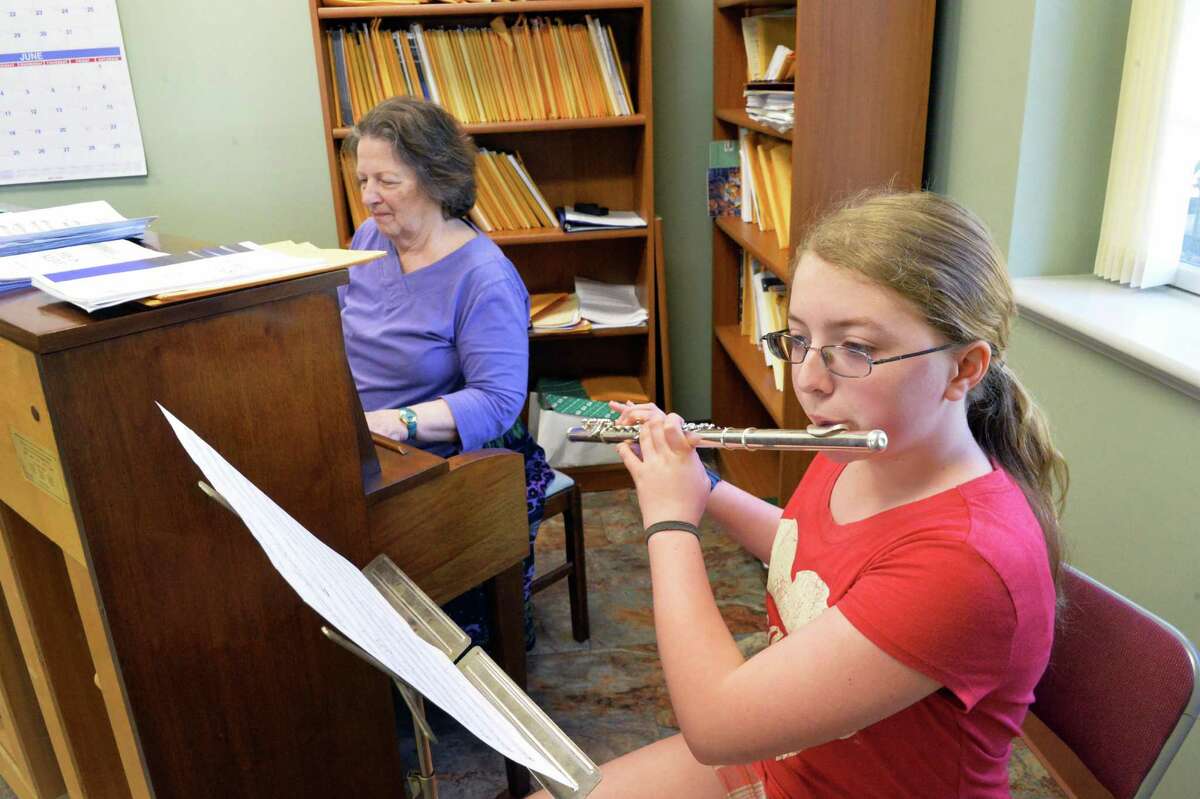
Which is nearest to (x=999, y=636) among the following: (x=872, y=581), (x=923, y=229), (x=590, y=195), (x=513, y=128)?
(x=872, y=581)

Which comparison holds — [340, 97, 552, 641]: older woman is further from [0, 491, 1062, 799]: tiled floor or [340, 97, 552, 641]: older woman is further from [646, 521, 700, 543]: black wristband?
[646, 521, 700, 543]: black wristband

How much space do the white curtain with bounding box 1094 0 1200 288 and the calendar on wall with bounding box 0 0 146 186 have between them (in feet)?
8.72

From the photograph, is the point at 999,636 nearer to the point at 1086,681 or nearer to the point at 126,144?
the point at 1086,681

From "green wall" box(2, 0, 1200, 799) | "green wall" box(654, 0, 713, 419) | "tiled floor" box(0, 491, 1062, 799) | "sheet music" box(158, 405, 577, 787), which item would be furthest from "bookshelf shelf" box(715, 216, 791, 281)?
"sheet music" box(158, 405, 577, 787)

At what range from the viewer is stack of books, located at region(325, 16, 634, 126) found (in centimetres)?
266

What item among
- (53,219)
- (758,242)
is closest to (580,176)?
(758,242)

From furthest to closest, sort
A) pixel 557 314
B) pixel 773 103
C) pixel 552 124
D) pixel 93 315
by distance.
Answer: pixel 557 314 → pixel 552 124 → pixel 773 103 → pixel 93 315

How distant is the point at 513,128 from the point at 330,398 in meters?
1.75

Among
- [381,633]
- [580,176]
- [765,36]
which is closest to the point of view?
[381,633]

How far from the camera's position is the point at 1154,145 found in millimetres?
1641

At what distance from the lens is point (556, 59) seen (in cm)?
273

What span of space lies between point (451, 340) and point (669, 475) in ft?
3.03

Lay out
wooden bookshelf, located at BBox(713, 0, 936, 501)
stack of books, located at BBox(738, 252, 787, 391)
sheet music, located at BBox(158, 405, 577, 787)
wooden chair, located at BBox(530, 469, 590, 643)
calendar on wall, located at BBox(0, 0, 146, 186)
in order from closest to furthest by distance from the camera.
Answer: sheet music, located at BBox(158, 405, 577, 787) < wooden bookshelf, located at BBox(713, 0, 936, 501) < wooden chair, located at BBox(530, 469, 590, 643) < stack of books, located at BBox(738, 252, 787, 391) < calendar on wall, located at BBox(0, 0, 146, 186)

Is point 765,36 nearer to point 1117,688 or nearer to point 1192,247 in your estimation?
point 1192,247
